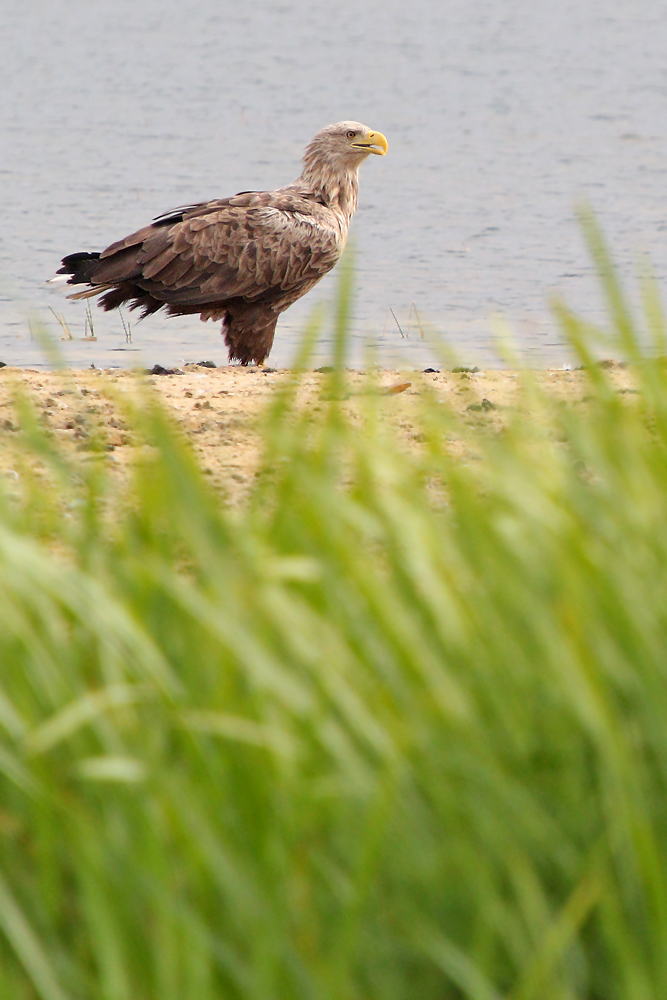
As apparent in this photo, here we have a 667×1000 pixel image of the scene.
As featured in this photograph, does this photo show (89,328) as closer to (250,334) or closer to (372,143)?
(250,334)

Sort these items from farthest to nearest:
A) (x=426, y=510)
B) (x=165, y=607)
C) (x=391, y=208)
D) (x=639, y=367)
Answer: (x=391, y=208) → (x=639, y=367) → (x=426, y=510) → (x=165, y=607)

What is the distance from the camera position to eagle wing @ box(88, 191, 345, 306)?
8.56 meters

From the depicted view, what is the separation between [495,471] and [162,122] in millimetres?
21457

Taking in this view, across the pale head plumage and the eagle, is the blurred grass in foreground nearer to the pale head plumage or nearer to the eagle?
the eagle

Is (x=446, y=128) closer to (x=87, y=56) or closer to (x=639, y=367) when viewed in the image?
(x=87, y=56)

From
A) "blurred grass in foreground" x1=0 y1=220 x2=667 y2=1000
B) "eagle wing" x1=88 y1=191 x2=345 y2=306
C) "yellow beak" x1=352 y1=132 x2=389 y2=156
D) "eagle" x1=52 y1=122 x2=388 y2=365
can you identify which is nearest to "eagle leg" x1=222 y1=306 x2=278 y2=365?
"eagle" x1=52 y1=122 x2=388 y2=365

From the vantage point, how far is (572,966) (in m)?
1.90

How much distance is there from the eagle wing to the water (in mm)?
988

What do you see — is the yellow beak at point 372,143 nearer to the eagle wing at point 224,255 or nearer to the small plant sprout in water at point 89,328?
the eagle wing at point 224,255

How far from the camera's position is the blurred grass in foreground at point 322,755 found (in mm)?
1790

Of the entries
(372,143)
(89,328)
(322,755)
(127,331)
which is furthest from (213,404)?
(89,328)

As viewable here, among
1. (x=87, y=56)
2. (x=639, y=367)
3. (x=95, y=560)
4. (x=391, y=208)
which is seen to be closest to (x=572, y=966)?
(x=95, y=560)

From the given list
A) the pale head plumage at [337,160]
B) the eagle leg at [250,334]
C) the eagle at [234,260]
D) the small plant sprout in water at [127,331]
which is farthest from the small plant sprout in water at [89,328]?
the pale head plumage at [337,160]

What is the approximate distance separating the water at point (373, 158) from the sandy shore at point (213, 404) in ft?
1.35
